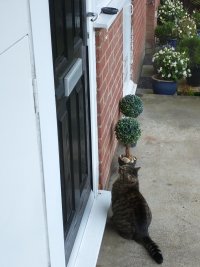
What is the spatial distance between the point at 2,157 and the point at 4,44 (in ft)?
1.25

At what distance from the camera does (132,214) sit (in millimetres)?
3221

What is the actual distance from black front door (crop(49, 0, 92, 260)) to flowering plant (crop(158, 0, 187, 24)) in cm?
609

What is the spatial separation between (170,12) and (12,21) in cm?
781

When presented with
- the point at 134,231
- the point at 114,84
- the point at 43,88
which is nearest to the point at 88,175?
the point at 134,231

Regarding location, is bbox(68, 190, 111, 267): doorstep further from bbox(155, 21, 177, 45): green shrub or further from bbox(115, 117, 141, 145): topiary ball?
bbox(155, 21, 177, 45): green shrub

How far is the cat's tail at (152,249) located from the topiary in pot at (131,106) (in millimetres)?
1523

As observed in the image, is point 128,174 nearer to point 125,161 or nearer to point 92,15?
point 125,161

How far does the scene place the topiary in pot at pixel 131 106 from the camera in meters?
4.45

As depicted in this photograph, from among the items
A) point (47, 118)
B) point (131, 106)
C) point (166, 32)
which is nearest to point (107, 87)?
point (131, 106)

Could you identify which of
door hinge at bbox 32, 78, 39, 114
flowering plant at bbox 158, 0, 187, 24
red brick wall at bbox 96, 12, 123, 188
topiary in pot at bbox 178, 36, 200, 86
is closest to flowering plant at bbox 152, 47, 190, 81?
topiary in pot at bbox 178, 36, 200, 86

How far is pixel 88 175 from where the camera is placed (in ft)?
11.4

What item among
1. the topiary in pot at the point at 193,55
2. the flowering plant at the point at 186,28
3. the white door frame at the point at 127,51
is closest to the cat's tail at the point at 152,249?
the white door frame at the point at 127,51

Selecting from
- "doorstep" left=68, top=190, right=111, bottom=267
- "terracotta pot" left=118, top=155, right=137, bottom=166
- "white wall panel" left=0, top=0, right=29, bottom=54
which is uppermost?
"white wall panel" left=0, top=0, right=29, bottom=54

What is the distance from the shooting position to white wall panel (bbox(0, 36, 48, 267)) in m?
1.56
